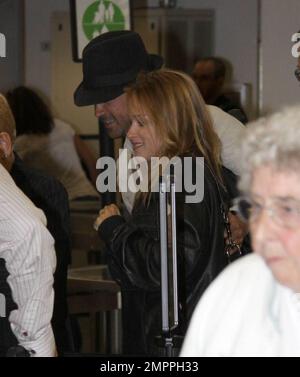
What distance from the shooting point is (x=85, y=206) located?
7.10m

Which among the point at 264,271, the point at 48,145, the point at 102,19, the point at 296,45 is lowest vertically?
the point at 48,145

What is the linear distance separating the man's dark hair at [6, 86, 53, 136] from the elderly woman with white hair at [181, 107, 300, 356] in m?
4.58

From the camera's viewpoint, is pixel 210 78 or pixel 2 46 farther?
pixel 2 46

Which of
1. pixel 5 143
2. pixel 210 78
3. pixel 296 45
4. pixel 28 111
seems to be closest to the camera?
pixel 5 143

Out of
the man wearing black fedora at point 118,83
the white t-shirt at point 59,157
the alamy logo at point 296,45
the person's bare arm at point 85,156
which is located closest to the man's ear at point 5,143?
the man wearing black fedora at point 118,83

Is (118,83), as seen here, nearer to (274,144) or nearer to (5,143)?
(5,143)

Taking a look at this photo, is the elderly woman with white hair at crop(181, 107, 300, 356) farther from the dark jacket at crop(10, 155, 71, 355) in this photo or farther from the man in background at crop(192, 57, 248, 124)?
the man in background at crop(192, 57, 248, 124)

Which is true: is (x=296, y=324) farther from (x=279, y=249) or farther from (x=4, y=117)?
(x=4, y=117)

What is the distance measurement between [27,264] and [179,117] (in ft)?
2.11

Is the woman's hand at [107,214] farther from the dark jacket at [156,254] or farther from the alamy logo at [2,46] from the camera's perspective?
the alamy logo at [2,46]

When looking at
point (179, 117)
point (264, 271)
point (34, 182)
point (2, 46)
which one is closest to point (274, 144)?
point (264, 271)

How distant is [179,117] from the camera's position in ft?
10.1

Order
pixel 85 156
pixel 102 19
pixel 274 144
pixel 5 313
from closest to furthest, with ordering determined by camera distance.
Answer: pixel 274 144 → pixel 5 313 → pixel 102 19 → pixel 85 156

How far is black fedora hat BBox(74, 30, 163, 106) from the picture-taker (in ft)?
11.8
